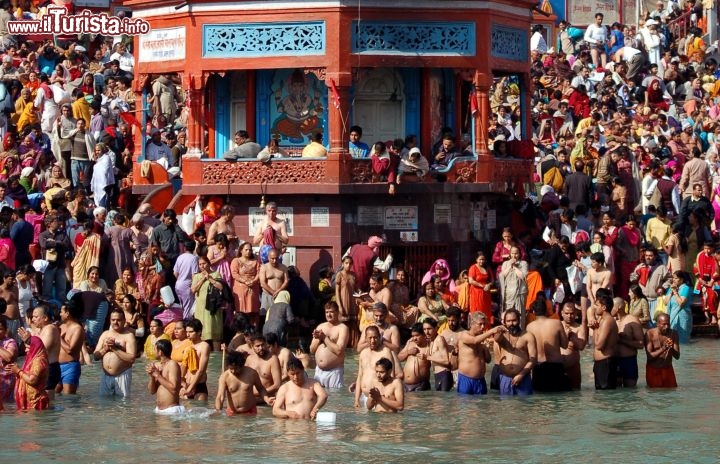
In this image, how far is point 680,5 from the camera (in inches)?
1709

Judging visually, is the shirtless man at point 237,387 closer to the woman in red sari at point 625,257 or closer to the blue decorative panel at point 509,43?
the woman in red sari at point 625,257

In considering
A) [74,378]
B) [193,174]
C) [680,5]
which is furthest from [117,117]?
[680,5]

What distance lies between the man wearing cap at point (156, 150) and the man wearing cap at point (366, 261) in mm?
4049

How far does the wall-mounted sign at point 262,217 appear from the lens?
2822 centimetres

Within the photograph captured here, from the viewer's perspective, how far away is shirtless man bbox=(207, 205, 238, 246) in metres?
27.6

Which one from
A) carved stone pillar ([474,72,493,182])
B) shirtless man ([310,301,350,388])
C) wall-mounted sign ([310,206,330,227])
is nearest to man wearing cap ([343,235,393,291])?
wall-mounted sign ([310,206,330,227])

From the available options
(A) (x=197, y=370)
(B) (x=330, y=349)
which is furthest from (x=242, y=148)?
(A) (x=197, y=370)

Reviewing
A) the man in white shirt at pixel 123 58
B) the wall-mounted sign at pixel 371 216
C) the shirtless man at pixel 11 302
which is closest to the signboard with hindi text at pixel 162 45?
the wall-mounted sign at pixel 371 216

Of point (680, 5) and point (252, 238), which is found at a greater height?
point (680, 5)

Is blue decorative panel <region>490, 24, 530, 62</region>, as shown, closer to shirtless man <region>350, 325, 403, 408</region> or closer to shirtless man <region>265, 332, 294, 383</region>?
shirtless man <region>350, 325, 403, 408</region>

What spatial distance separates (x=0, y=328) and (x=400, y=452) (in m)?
4.84

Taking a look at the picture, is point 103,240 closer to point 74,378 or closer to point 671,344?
point 74,378

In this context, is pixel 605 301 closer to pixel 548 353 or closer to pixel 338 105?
pixel 548 353

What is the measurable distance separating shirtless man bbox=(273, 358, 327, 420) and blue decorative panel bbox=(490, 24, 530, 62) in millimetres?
8890
